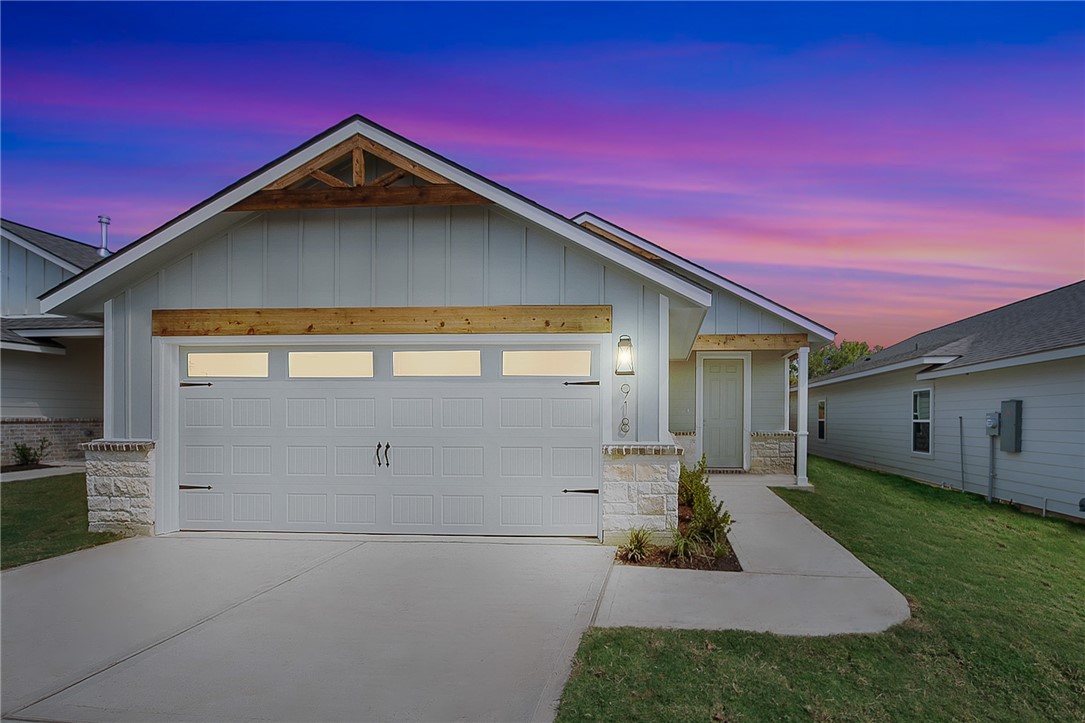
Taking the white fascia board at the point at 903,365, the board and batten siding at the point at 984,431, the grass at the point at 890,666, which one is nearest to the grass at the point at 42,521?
the grass at the point at 890,666

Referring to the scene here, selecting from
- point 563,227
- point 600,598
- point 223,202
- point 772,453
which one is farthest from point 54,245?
point 772,453

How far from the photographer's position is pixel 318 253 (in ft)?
25.9

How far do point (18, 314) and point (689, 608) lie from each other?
18067 mm

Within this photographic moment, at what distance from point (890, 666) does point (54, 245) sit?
66.7 ft

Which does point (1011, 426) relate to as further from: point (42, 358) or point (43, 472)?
point (42, 358)

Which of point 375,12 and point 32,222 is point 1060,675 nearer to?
point 375,12

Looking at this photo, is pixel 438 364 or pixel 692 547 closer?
pixel 692 547

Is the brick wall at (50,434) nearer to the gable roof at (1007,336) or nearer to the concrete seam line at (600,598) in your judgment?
the concrete seam line at (600,598)

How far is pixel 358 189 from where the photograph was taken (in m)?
7.19

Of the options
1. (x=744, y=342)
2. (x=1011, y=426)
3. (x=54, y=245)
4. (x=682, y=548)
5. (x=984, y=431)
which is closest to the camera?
(x=682, y=548)

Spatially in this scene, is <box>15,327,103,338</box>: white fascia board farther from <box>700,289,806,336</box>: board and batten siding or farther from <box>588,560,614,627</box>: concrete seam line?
<box>700,289,806,336</box>: board and batten siding

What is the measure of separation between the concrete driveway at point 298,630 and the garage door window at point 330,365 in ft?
6.61

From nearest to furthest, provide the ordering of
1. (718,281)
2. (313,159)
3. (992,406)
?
(313,159)
(992,406)
(718,281)

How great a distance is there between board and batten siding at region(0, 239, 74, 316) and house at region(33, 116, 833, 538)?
33.8 feet
